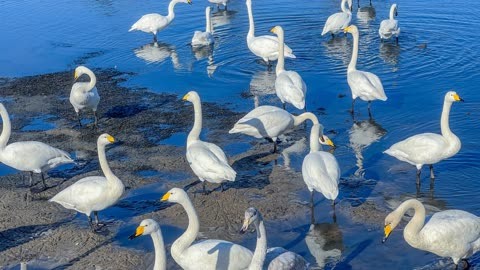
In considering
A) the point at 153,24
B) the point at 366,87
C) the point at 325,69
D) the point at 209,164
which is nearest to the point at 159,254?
the point at 209,164

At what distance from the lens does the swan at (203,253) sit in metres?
8.12

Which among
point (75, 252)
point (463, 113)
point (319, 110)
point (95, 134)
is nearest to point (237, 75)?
point (319, 110)

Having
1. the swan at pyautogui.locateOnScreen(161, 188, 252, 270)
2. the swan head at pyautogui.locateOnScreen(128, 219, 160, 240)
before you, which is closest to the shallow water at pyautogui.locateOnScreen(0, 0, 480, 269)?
the swan at pyautogui.locateOnScreen(161, 188, 252, 270)

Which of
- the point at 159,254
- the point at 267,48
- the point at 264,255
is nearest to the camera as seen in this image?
the point at 264,255

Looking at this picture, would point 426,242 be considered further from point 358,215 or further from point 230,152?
point 230,152

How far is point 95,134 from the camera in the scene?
46.4 feet

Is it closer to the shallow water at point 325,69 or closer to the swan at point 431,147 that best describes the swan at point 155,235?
the shallow water at point 325,69

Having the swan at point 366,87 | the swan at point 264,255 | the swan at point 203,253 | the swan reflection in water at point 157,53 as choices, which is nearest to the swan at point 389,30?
the swan at point 366,87

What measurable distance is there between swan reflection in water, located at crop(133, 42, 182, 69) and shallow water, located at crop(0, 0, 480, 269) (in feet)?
0.11

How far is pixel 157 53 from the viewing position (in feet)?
66.1

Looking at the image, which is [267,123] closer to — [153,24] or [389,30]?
[389,30]

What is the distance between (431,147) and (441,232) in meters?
2.70

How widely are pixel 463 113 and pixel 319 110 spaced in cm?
302

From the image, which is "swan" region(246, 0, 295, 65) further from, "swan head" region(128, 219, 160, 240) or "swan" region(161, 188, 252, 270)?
"swan head" region(128, 219, 160, 240)
